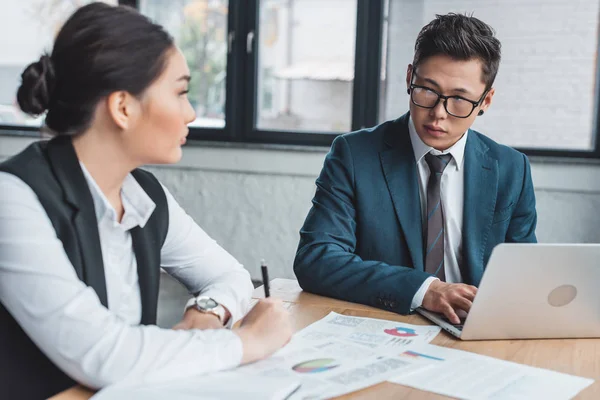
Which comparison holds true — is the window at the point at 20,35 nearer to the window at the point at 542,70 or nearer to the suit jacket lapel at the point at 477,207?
the window at the point at 542,70

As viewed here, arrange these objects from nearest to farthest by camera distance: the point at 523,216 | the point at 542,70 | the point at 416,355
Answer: the point at 416,355, the point at 523,216, the point at 542,70

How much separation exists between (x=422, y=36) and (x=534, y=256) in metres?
0.80

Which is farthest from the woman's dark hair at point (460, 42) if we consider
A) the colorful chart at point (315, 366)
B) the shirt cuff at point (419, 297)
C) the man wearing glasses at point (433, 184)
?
the colorful chart at point (315, 366)

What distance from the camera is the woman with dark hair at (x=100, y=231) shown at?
3.38 feet

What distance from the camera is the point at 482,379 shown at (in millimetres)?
1117

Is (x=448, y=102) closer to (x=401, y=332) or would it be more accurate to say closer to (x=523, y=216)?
(x=523, y=216)

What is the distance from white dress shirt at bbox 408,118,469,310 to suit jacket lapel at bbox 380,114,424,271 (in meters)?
0.03

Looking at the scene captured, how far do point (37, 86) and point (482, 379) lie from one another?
865 millimetres

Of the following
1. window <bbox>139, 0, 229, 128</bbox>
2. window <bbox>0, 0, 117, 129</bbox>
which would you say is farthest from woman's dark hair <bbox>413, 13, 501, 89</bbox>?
window <bbox>0, 0, 117, 129</bbox>

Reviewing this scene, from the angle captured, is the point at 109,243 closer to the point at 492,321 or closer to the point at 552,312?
the point at 492,321

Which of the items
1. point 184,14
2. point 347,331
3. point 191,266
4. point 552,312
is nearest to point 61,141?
point 191,266

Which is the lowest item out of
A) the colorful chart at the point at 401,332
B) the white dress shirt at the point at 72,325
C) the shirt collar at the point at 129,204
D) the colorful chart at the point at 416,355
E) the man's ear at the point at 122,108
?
the colorful chart at the point at 401,332

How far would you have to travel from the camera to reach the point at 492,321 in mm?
1305

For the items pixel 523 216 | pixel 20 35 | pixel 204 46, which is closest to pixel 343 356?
pixel 523 216
